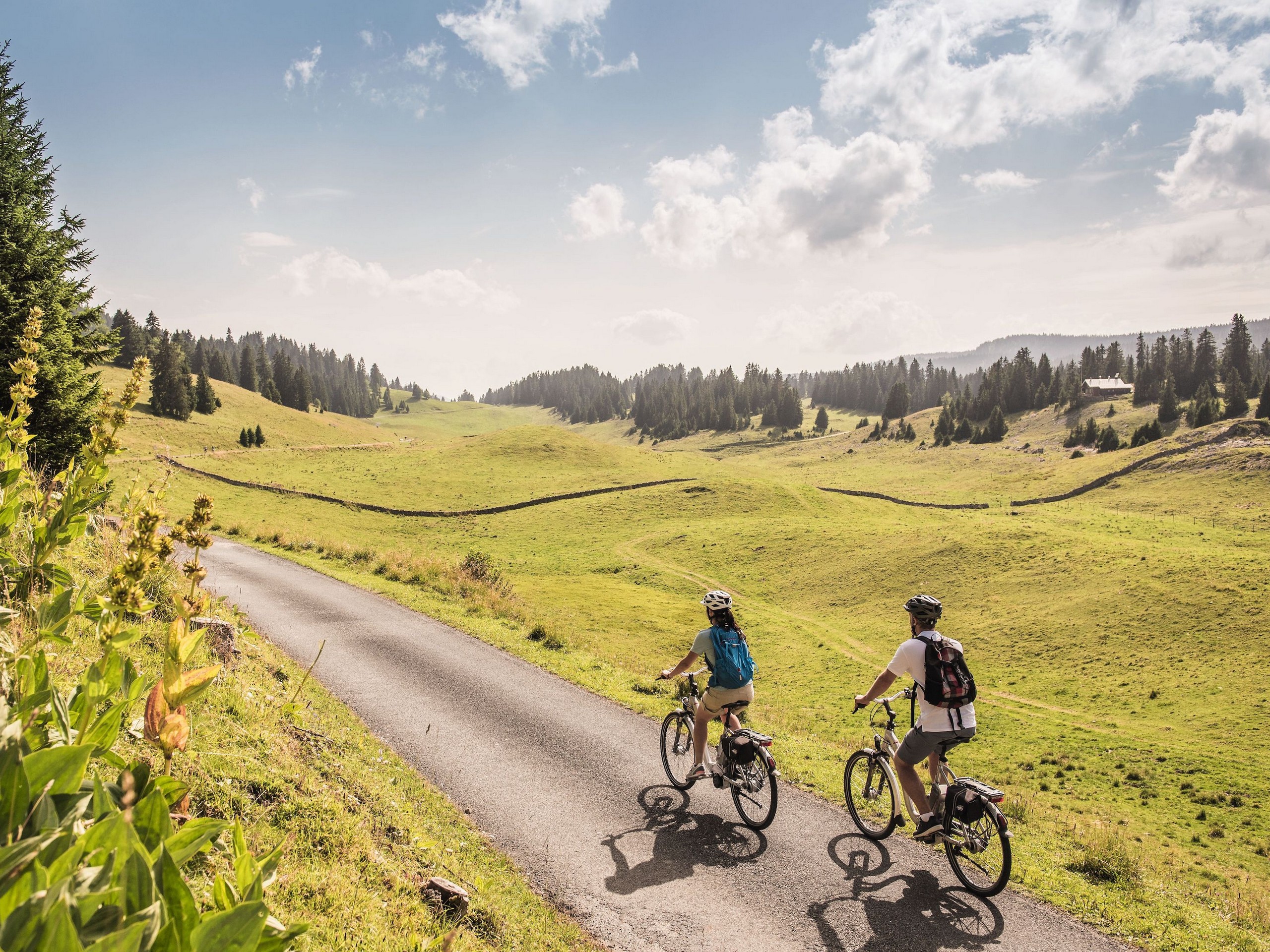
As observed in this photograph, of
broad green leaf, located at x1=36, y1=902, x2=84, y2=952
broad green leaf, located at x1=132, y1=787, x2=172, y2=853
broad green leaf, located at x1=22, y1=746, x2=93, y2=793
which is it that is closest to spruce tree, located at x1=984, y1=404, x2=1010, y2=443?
broad green leaf, located at x1=132, y1=787, x2=172, y2=853

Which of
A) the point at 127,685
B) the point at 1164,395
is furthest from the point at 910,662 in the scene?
the point at 1164,395

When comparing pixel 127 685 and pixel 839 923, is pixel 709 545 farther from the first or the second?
pixel 127 685

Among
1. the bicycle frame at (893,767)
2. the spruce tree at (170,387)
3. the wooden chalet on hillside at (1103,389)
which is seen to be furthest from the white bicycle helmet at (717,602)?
the wooden chalet on hillside at (1103,389)

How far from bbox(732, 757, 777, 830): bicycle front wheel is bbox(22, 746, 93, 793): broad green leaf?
923 cm

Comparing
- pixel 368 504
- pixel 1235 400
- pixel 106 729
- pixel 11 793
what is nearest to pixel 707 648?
pixel 106 729

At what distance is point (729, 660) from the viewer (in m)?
9.77

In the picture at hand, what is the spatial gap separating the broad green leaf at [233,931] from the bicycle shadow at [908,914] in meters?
7.83

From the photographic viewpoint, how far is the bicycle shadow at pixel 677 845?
28.1ft

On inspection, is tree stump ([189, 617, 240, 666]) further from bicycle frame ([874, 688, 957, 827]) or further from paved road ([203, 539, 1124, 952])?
bicycle frame ([874, 688, 957, 827])

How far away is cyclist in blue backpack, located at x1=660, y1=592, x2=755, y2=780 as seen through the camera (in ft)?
32.1

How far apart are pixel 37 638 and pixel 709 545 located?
49991 mm

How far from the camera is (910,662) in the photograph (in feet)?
28.0

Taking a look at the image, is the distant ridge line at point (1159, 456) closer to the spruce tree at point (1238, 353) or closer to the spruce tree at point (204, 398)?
the spruce tree at point (1238, 353)

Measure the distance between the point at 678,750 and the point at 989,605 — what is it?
99.3 feet
